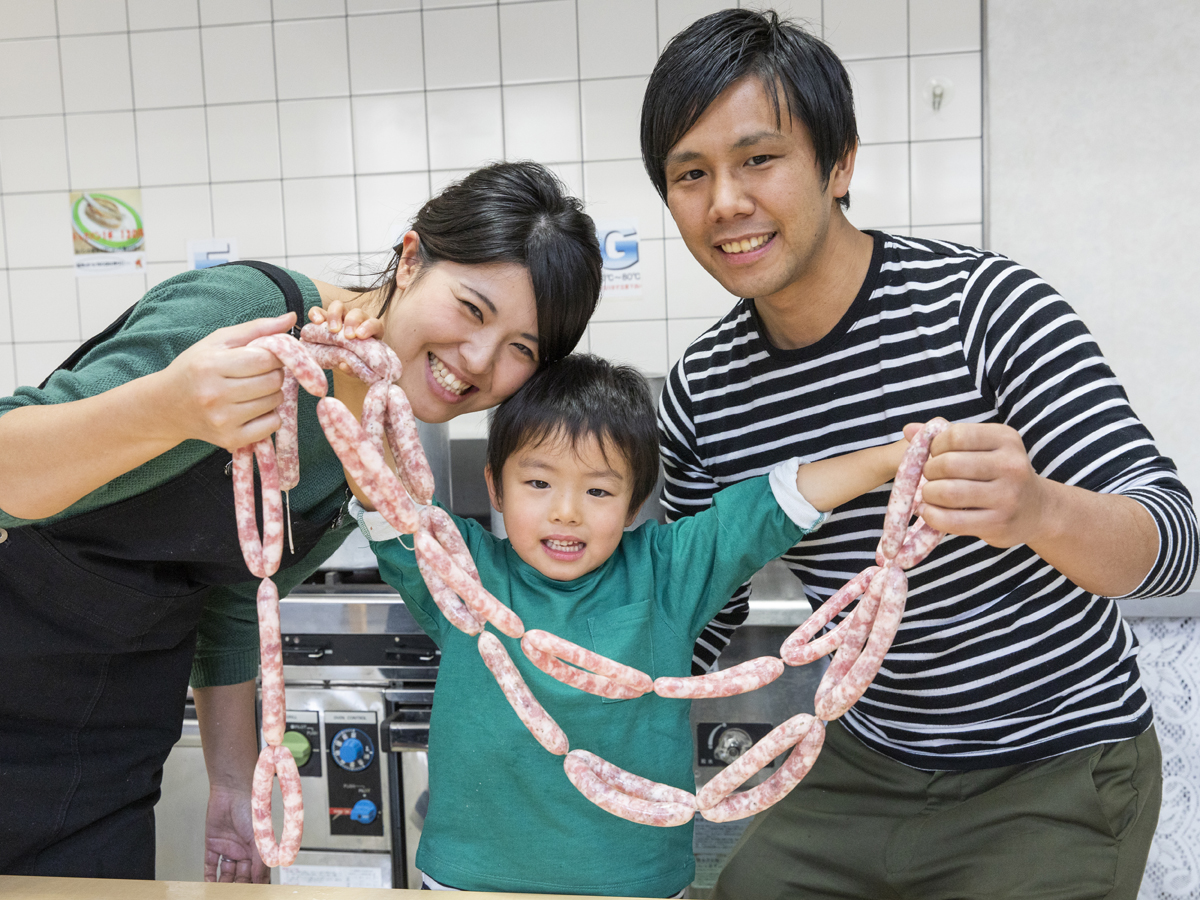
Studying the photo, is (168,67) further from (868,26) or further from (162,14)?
(868,26)

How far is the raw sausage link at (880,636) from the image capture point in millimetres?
A: 815

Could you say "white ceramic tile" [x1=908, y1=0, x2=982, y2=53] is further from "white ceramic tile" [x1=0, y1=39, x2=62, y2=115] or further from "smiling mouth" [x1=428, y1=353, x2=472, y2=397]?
"white ceramic tile" [x1=0, y1=39, x2=62, y2=115]

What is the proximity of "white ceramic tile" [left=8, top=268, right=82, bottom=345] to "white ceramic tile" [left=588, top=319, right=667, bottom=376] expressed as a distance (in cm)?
147

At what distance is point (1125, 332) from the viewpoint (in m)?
2.18

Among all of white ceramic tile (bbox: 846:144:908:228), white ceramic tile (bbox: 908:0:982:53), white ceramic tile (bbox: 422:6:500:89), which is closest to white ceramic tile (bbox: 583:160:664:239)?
white ceramic tile (bbox: 422:6:500:89)

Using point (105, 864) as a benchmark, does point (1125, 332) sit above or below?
above

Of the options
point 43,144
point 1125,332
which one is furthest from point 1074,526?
point 43,144

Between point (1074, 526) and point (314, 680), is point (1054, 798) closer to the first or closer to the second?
point (1074, 526)

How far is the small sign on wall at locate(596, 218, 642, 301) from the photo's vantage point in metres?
2.41

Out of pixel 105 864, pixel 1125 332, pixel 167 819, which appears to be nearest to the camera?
pixel 105 864

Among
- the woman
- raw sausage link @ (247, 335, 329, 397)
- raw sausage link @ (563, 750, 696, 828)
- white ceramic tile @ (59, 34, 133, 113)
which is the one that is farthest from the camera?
white ceramic tile @ (59, 34, 133, 113)

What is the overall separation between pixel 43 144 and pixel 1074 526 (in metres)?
2.78

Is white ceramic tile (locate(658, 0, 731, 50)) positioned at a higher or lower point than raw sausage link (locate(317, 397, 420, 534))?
higher

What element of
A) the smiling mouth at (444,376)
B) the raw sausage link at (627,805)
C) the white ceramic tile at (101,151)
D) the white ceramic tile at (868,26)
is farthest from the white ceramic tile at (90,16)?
the raw sausage link at (627,805)
